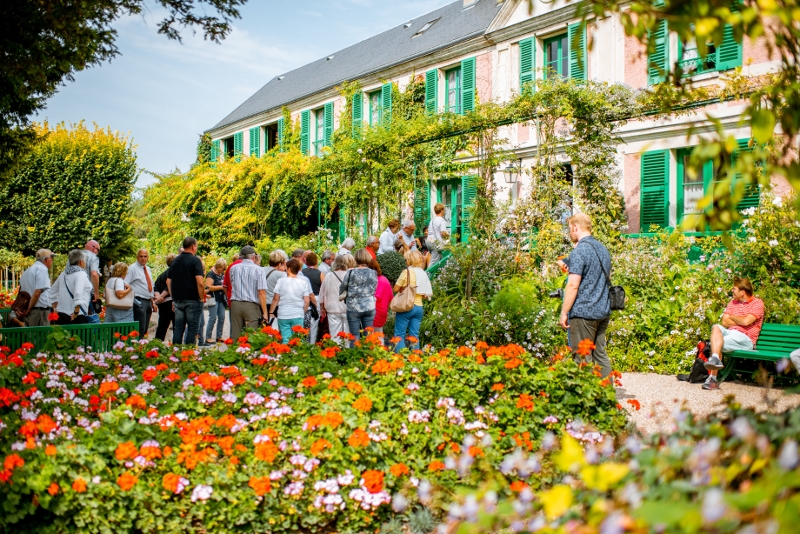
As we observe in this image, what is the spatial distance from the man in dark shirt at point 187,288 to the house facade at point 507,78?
5539mm

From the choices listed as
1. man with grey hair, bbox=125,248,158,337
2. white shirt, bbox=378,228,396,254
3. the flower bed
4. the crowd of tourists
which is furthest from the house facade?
man with grey hair, bbox=125,248,158,337

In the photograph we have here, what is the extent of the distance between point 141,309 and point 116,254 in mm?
16022

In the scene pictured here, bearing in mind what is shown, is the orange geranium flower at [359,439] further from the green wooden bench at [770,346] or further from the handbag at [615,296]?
the green wooden bench at [770,346]

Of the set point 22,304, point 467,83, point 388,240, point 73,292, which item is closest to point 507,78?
point 467,83

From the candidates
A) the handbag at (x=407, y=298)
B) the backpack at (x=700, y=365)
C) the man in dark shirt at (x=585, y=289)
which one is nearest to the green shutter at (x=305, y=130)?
Result: the handbag at (x=407, y=298)

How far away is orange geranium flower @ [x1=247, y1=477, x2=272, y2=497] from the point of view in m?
3.34

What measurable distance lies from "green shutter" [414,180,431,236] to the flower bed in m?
11.1

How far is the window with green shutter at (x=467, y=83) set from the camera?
17844 mm

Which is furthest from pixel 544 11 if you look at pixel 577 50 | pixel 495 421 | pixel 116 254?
pixel 116 254

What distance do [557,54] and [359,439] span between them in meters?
14.2

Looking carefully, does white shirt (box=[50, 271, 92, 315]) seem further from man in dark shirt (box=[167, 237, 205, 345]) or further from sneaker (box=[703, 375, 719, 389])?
sneaker (box=[703, 375, 719, 389])

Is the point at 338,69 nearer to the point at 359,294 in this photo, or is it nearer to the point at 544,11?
the point at 544,11

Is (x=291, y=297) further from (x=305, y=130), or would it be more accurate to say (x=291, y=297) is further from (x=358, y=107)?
(x=305, y=130)

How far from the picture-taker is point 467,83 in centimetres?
1797
